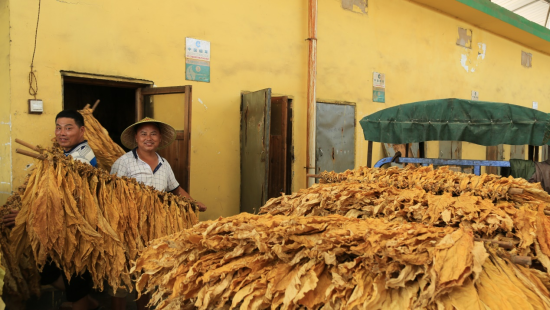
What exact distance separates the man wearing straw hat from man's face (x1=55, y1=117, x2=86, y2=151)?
374 millimetres

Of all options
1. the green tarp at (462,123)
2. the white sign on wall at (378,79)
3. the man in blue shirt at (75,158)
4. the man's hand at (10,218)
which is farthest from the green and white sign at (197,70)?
the white sign on wall at (378,79)

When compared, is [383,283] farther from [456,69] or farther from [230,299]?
[456,69]

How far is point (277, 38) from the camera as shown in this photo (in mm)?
6008

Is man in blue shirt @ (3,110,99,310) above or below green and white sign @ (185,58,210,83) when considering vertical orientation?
below

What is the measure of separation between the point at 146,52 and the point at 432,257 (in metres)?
4.39

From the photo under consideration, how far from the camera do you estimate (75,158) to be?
303 centimetres

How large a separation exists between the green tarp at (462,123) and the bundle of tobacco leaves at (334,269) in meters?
3.71

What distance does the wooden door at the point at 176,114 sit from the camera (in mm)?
4410

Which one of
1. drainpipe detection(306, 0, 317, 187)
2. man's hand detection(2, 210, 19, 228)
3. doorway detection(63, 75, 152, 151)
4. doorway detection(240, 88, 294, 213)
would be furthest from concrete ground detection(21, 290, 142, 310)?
doorway detection(63, 75, 152, 151)

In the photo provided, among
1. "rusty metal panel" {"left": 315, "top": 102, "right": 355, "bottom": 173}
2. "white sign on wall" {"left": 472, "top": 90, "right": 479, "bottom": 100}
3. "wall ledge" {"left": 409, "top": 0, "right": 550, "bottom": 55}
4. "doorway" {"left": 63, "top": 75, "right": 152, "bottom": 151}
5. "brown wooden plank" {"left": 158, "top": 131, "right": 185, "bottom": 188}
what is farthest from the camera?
"white sign on wall" {"left": 472, "top": 90, "right": 479, "bottom": 100}

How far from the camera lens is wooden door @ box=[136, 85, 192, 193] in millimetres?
4410

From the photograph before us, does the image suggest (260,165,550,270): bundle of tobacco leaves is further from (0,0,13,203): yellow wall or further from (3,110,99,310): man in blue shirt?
(0,0,13,203): yellow wall

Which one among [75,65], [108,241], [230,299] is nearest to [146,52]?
[75,65]

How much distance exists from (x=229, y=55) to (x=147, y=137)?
2376 mm
